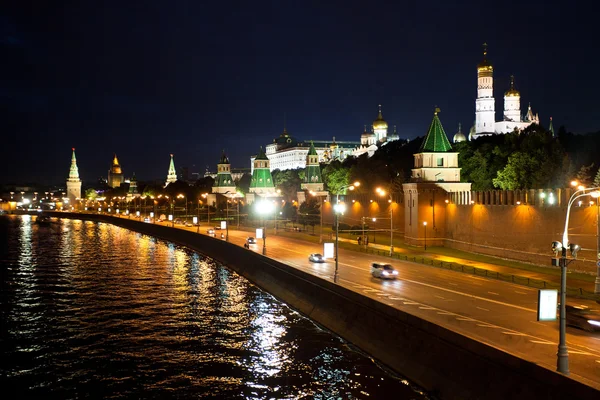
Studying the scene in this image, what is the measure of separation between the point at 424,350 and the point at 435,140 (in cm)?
4404

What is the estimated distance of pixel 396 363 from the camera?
79.1 feet

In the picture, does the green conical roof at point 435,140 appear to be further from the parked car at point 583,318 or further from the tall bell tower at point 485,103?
the tall bell tower at point 485,103

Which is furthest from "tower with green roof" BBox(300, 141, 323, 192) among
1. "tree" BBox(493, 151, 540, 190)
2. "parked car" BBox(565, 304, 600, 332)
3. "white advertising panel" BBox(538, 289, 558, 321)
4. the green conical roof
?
"white advertising panel" BBox(538, 289, 558, 321)

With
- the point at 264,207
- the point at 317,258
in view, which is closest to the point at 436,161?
the point at 317,258

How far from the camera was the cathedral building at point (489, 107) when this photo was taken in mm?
173125

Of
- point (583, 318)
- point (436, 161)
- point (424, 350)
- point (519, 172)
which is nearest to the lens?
point (424, 350)

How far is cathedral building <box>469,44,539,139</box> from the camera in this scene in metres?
173

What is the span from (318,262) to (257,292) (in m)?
5.64

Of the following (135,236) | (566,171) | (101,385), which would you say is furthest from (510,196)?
(135,236)

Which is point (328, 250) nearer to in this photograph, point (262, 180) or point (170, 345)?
point (170, 345)

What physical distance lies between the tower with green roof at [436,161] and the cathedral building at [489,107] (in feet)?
371

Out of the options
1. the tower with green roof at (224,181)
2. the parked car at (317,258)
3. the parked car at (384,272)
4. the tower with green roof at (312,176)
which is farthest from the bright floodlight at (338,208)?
the tower with green roof at (224,181)

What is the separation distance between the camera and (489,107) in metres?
176

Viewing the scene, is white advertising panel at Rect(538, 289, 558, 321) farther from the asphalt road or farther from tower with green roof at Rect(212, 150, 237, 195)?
tower with green roof at Rect(212, 150, 237, 195)
